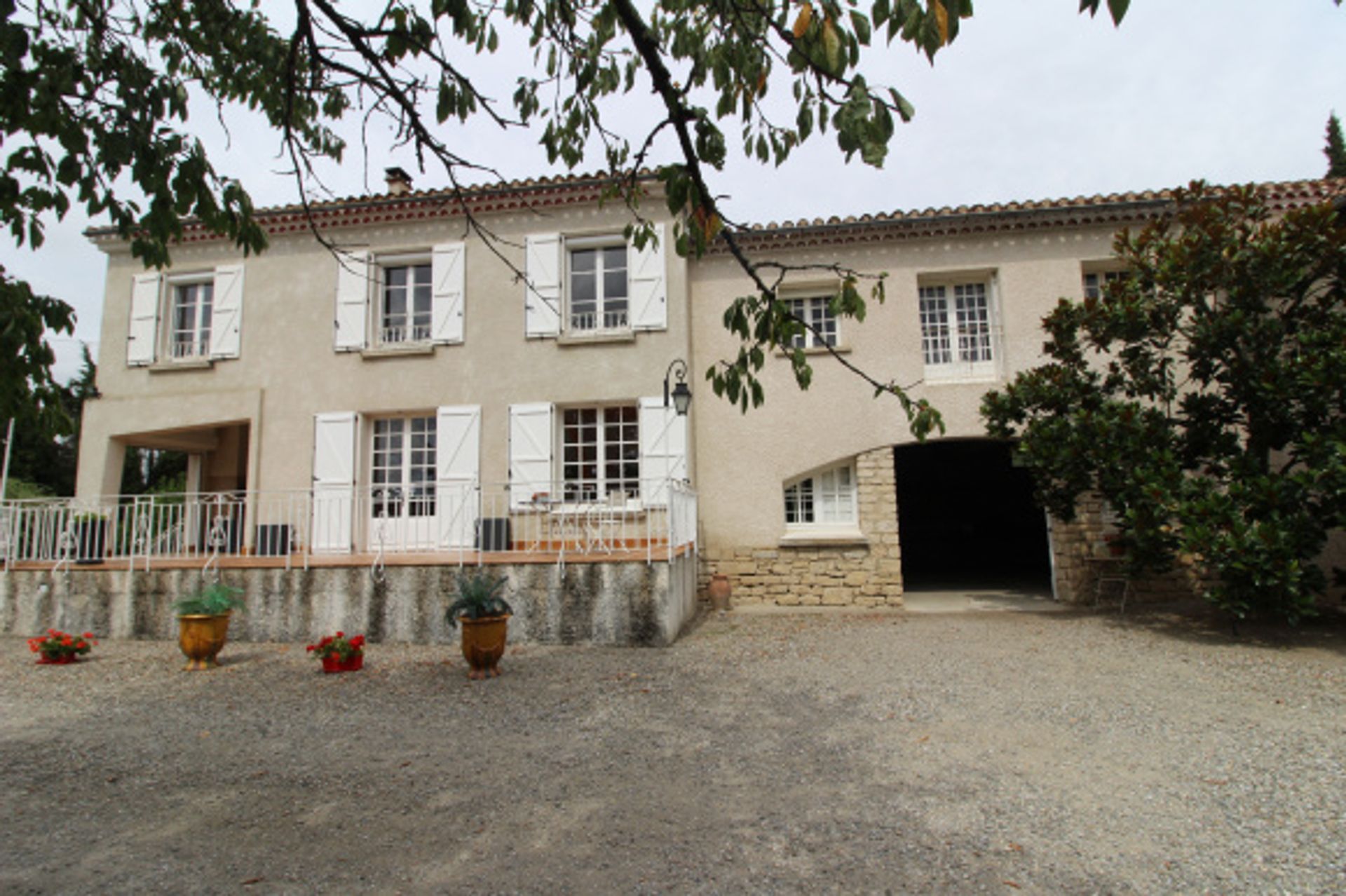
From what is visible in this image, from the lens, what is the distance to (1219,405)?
733cm

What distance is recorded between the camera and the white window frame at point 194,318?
10.6 metres

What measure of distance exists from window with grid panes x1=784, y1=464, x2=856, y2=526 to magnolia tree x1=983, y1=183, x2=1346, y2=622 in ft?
7.60

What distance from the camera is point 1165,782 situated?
3490 millimetres

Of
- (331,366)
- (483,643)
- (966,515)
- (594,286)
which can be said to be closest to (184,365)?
(331,366)

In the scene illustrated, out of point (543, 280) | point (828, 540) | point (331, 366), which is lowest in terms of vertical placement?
point (828, 540)

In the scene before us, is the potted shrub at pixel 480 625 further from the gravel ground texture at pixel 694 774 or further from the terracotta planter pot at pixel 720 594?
the terracotta planter pot at pixel 720 594

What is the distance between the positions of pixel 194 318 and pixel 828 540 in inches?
399

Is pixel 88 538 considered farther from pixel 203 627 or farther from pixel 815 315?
pixel 815 315

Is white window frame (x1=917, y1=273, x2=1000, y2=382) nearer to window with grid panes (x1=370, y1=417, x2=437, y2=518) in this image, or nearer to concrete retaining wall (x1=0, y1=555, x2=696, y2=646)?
concrete retaining wall (x1=0, y1=555, x2=696, y2=646)

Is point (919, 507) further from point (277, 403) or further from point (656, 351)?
point (277, 403)

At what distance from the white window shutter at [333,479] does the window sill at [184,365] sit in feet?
6.41

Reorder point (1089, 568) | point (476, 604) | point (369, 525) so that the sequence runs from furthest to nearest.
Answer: point (1089, 568) → point (369, 525) → point (476, 604)

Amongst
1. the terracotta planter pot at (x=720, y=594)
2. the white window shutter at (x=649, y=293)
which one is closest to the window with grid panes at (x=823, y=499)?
the terracotta planter pot at (x=720, y=594)

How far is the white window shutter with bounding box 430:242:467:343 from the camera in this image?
32.8ft
